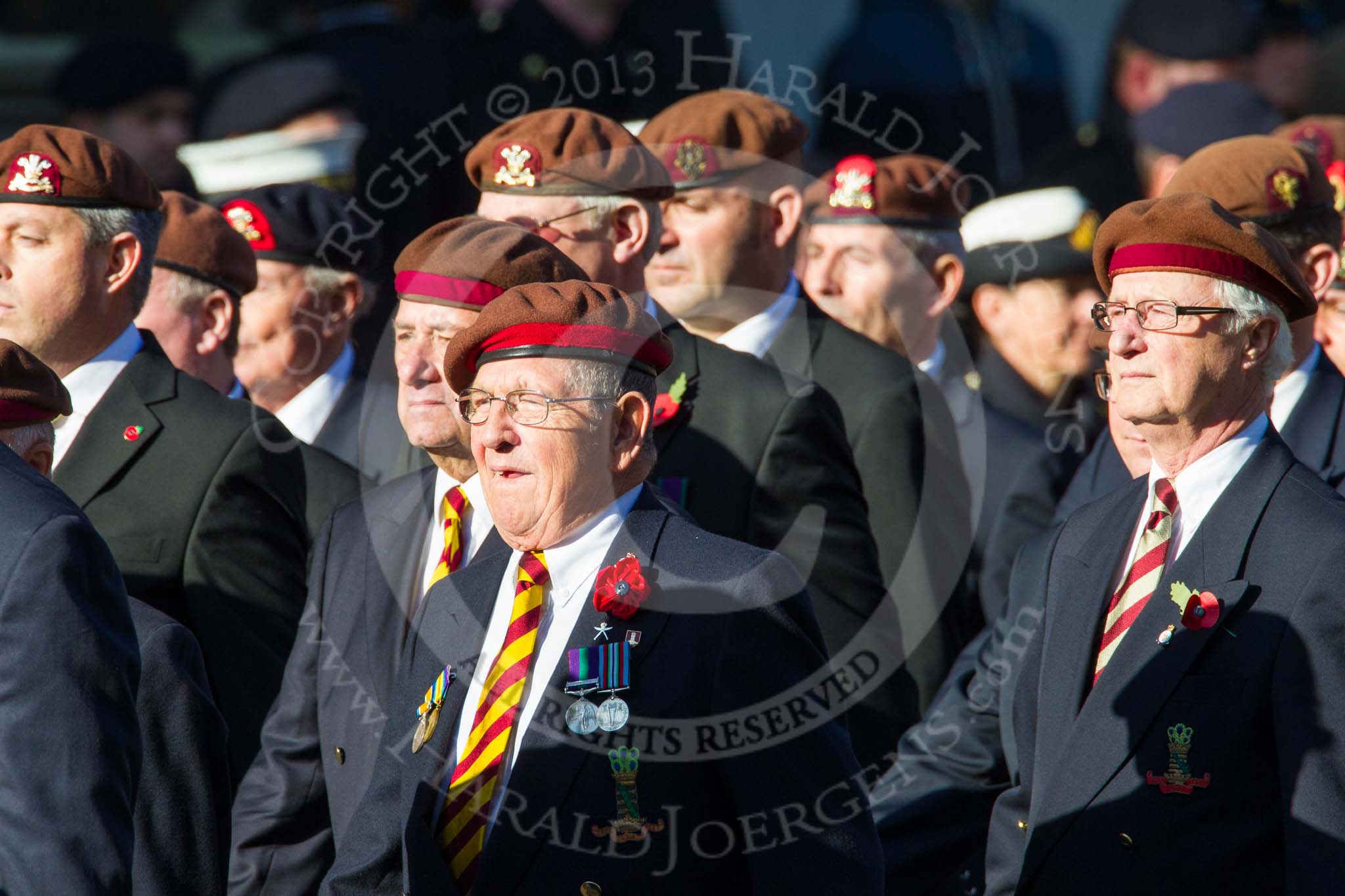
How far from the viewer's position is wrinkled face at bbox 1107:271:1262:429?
3.79m

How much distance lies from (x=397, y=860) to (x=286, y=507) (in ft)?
5.49

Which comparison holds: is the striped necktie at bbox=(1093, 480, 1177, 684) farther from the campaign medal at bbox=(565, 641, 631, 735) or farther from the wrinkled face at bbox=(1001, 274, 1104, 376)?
the wrinkled face at bbox=(1001, 274, 1104, 376)

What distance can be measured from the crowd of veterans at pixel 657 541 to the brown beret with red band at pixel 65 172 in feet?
0.04

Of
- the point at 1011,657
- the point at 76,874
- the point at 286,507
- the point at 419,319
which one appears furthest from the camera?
the point at 286,507

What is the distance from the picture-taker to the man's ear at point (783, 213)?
5789 millimetres

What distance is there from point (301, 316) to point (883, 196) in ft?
6.88

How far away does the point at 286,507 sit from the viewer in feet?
16.9

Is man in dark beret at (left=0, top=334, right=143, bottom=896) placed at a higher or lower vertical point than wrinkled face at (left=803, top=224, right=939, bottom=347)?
higher

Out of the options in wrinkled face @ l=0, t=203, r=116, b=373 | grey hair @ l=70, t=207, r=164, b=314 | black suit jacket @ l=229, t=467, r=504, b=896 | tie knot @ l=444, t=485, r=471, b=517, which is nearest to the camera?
black suit jacket @ l=229, t=467, r=504, b=896

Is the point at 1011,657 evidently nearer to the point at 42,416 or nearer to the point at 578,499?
the point at 578,499

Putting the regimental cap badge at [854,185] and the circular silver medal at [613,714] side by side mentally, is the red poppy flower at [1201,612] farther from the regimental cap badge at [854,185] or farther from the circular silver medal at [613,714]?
the regimental cap badge at [854,185]

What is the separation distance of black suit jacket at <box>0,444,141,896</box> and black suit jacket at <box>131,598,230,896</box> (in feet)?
2.61

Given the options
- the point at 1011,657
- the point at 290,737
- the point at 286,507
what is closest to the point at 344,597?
the point at 290,737

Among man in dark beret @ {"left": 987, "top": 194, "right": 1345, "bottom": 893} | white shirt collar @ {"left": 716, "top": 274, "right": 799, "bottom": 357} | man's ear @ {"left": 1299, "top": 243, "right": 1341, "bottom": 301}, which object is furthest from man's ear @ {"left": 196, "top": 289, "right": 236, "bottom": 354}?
man's ear @ {"left": 1299, "top": 243, "right": 1341, "bottom": 301}
